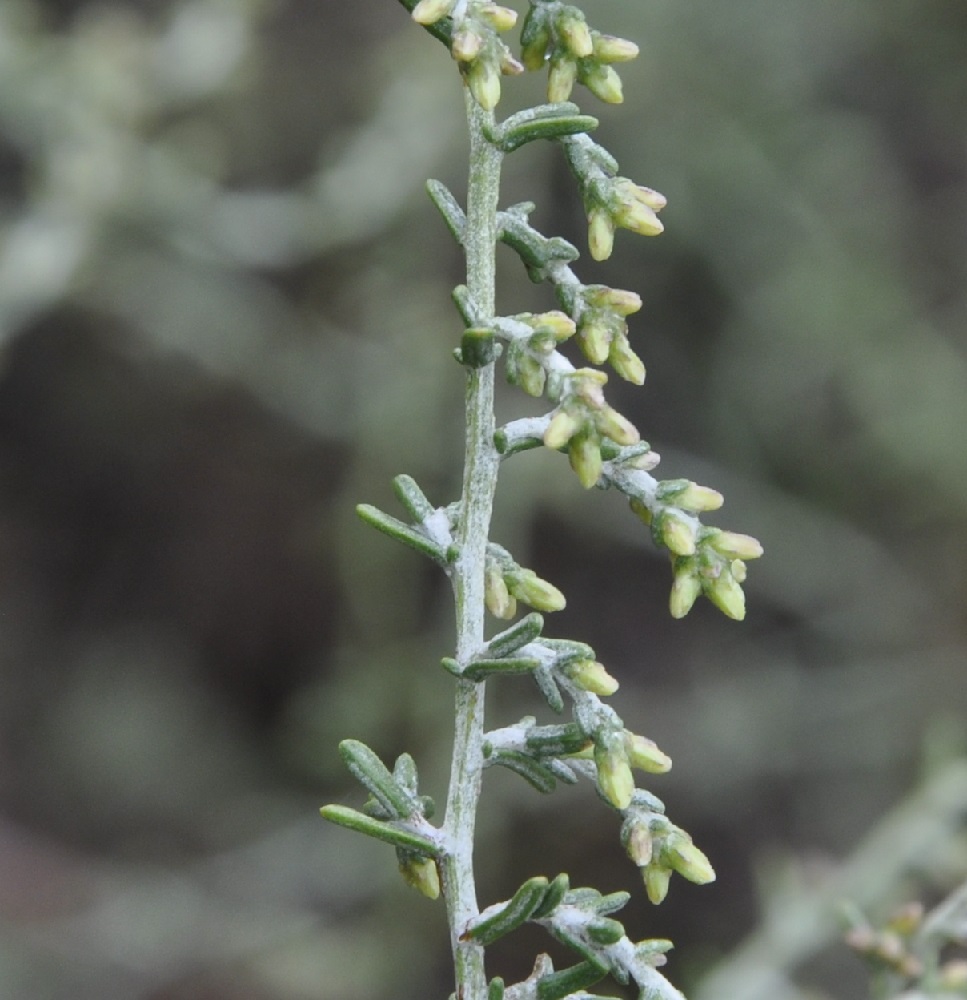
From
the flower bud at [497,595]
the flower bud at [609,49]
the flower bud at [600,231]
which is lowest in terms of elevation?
the flower bud at [497,595]

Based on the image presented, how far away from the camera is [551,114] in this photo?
110 cm

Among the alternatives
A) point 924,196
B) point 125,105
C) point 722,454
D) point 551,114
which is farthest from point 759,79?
point 551,114

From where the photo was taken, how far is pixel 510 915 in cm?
101

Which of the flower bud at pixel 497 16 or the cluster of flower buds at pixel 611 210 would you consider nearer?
the flower bud at pixel 497 16

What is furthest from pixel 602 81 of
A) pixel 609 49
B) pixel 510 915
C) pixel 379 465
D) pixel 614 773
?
pixel 379 465

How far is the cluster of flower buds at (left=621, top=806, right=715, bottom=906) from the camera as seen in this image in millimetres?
1094

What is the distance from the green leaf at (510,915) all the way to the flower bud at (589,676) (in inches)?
6.5

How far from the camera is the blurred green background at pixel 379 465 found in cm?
415

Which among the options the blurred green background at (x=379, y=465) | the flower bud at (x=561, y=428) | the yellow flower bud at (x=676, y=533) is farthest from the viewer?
the blurred green background at (x=379, y=465)

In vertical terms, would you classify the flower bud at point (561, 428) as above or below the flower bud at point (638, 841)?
above

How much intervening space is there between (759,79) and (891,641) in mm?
2299

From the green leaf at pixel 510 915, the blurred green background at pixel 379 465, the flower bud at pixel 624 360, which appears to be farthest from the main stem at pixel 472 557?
the blurred green background at pixel 379 465

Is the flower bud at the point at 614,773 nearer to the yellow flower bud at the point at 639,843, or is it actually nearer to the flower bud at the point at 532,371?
the yellow flower bud at the point at 639,843

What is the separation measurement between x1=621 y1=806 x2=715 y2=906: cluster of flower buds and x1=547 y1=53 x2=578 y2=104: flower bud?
2.05 ft
